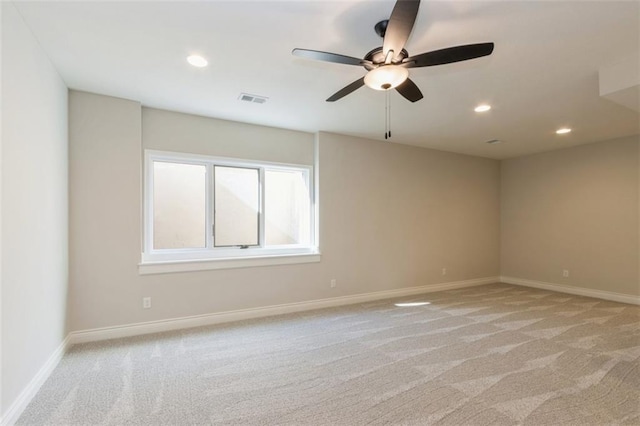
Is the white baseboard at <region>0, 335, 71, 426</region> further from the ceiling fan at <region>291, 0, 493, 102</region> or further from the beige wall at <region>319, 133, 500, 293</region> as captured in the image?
the beige wall at <region>319, 133, 500, 293</region>

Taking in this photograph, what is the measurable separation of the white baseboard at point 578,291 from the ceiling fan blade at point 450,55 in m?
5.19

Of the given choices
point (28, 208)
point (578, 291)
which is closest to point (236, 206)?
point (28, 208)

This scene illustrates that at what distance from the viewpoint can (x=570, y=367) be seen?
2.56m

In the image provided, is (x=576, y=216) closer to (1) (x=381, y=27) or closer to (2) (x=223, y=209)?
(1) (x=381, y=27)

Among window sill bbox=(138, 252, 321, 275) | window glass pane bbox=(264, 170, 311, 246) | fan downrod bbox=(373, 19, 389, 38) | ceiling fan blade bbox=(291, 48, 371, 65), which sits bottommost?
window sill bbox=(138, 252, 321, 275)

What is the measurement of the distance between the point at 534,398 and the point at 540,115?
327 centimetres

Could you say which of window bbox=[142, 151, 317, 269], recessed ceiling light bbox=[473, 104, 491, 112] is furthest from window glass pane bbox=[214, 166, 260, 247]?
recessed ceiling light bbox=[473, 104, 491, 112]

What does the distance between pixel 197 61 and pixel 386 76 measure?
5.24 feet

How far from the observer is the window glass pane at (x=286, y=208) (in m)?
4.38

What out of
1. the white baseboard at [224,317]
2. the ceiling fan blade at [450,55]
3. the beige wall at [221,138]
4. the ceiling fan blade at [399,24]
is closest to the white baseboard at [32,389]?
the white baseboard at [224,317]

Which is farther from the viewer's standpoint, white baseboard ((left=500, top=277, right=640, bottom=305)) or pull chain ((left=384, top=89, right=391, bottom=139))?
white baseboard ((left=500, top=277, right=640, bottom=305))

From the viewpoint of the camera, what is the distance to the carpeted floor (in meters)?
1.96

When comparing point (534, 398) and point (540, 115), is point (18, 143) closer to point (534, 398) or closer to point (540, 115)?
point (534, 398)

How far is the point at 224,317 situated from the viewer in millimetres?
3756
